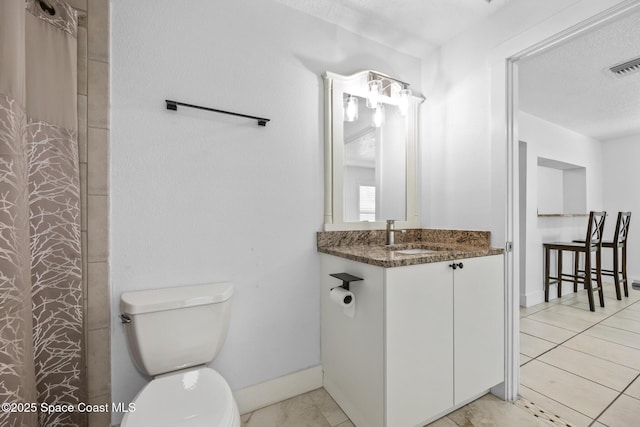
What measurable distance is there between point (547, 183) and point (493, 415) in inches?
170

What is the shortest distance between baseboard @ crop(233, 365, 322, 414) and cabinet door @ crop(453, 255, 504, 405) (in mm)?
808

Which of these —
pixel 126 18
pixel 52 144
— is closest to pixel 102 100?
pixel 52 144

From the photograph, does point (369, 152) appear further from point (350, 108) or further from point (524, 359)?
point (524, 359)

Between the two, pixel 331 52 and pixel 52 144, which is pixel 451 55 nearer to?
pixel 331 52

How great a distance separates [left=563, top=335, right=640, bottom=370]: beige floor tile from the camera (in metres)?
2.06

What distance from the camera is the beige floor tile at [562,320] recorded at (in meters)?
2.68

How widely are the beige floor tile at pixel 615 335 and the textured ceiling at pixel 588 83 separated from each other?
234 centimetres

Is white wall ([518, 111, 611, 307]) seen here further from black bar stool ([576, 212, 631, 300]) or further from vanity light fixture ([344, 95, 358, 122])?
vanity light fixture ([344, 95, 358, 122])

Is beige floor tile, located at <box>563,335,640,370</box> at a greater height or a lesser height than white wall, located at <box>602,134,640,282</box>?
lesser

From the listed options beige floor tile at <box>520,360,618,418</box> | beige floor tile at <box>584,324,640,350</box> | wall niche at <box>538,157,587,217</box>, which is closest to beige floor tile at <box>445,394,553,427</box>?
beige floor tile at <box>520,360,618,418</box>

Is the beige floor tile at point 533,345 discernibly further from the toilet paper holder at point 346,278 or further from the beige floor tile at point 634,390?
the toilet paper holder at point 346,278

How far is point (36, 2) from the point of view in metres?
1.06

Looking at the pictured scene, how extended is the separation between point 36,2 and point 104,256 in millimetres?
1006

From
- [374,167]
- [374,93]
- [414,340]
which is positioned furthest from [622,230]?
[414,340]
